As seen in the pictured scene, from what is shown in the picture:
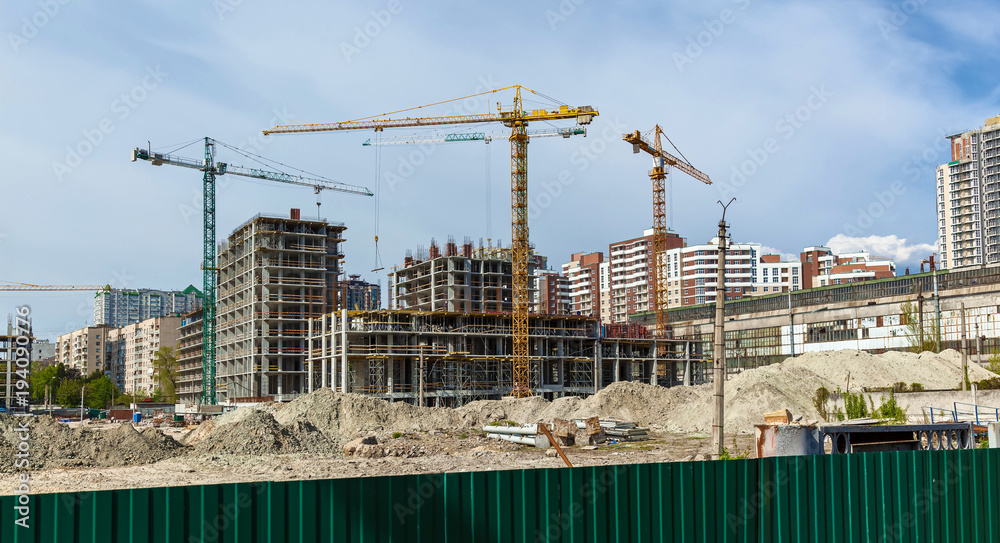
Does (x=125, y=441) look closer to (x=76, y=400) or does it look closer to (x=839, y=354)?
(x=839, y=354)

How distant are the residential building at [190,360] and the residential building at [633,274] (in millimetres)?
78654

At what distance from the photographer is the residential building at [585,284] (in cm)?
17988

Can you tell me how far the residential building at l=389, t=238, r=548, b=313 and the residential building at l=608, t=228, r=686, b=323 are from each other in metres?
56.6

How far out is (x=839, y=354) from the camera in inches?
2308

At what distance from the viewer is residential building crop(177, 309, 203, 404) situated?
121 metres

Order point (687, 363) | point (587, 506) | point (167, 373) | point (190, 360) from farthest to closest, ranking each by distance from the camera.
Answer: point (167, 373), point (190, 360), point (687, 363), point (587, 506)

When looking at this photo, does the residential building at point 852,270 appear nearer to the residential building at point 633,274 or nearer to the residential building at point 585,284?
the residential building at point 633,274

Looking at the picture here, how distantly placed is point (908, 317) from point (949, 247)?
85.6 metres

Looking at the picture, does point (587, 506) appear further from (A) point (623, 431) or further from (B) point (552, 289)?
Result: (B) point (552, 289)

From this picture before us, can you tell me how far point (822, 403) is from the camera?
4341 cm

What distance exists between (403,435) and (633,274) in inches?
4865

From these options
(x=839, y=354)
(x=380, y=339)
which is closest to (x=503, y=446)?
(x=839, y=354)

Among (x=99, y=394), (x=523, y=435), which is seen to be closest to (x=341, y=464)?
(x=523, y=435)

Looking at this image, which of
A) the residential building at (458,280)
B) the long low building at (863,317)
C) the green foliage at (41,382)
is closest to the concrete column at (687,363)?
the long low building at (863,317)
